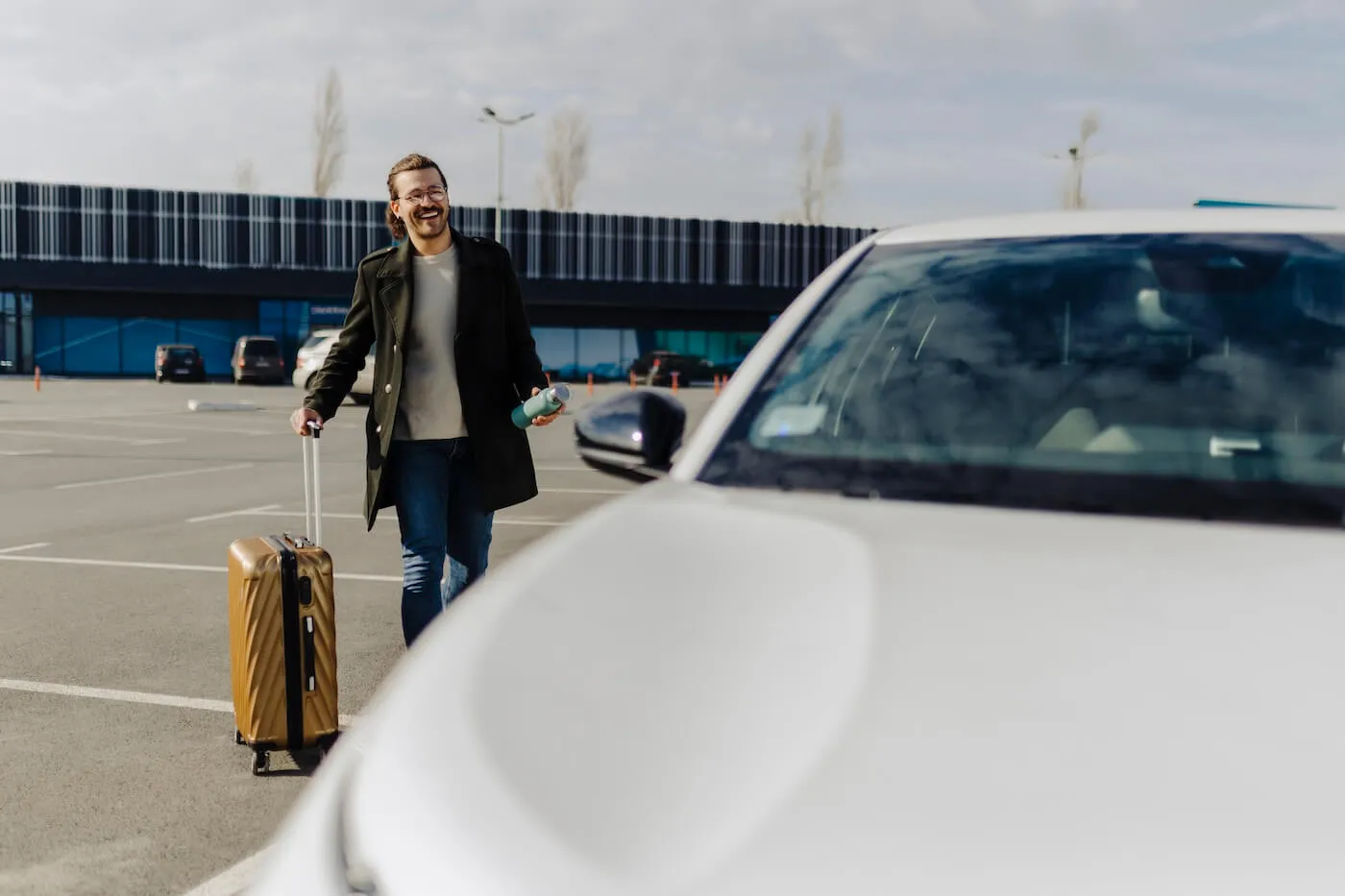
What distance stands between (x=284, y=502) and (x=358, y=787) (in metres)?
10.3

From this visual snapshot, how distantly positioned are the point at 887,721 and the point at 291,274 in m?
61.2

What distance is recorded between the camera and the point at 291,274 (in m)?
59.4

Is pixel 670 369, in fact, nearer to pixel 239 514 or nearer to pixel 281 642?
pixel 239 514

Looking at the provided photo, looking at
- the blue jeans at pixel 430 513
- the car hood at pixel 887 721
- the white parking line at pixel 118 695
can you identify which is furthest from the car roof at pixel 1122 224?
the white parking line at pixel 118 695

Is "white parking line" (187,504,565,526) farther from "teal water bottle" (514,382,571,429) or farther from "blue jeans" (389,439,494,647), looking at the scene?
"teal water bottle" (514,382,571,429)

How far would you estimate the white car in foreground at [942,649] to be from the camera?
3.55 feet

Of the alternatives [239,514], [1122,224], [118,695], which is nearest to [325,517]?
[239,514]

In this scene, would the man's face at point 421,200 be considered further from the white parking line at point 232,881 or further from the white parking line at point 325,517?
the white parking line at point 325,517

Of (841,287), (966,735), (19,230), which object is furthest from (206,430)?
(19,230)

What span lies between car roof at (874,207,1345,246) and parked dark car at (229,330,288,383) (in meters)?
41.1

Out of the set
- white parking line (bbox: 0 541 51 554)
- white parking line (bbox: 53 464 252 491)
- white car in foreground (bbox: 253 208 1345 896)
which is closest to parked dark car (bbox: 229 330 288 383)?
white parking line (bbox: 53 464 252 491)

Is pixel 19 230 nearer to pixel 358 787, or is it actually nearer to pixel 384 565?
pixel 384 565

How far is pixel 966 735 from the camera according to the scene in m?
1.20

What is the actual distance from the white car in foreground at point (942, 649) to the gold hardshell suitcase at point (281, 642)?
211 centimetres
